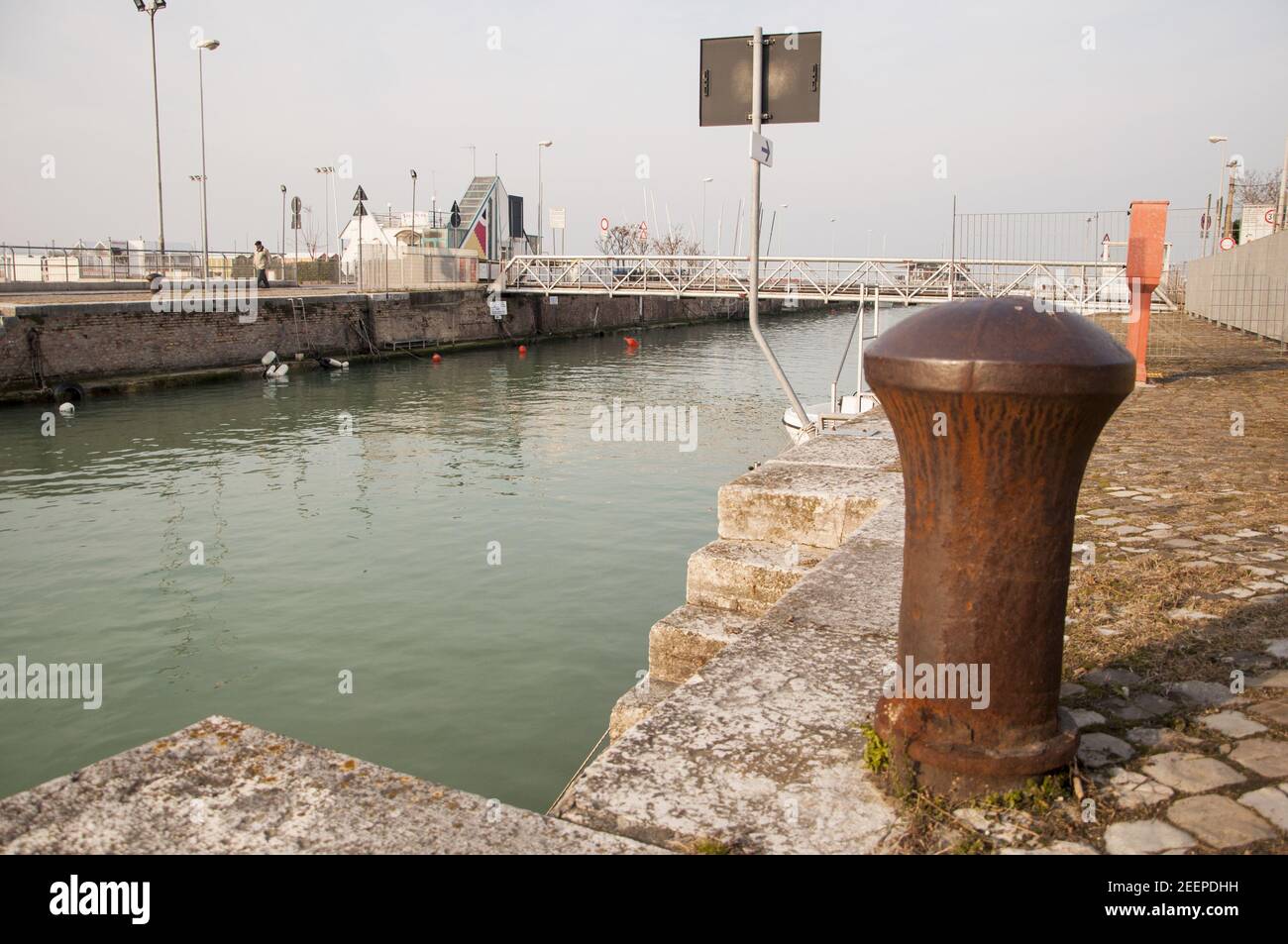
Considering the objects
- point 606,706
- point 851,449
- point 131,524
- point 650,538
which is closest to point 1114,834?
point 606,706

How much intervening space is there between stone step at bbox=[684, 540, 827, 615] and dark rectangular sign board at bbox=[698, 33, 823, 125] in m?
3.13

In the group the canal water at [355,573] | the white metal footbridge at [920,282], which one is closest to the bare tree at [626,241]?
the white metal footbridge at [920,282]

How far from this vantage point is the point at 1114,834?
2602mm

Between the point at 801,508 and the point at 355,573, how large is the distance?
5300 mm

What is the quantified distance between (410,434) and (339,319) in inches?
577

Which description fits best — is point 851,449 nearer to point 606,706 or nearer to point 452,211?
point 606,706

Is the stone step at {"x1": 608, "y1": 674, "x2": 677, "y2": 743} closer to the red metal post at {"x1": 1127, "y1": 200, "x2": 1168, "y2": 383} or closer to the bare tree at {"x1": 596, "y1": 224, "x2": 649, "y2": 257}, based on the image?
the red metal post at {"x1": 1127, "y1": 200, "x2": 1168, "y2": 383}

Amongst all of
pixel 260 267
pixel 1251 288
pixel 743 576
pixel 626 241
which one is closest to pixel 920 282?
pixel 1251 288

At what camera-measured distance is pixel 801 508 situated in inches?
251

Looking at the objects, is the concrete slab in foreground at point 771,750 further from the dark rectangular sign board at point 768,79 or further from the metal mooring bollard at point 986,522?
the dark rectangular sign board at point 768,79

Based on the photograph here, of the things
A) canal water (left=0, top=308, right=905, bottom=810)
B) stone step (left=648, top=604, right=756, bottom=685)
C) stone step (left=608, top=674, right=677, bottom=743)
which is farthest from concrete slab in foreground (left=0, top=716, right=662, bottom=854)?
canal water (left=0, top=308, right=905, bottom=810)

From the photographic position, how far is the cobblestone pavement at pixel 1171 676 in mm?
2641

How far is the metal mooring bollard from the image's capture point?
2.56 m
